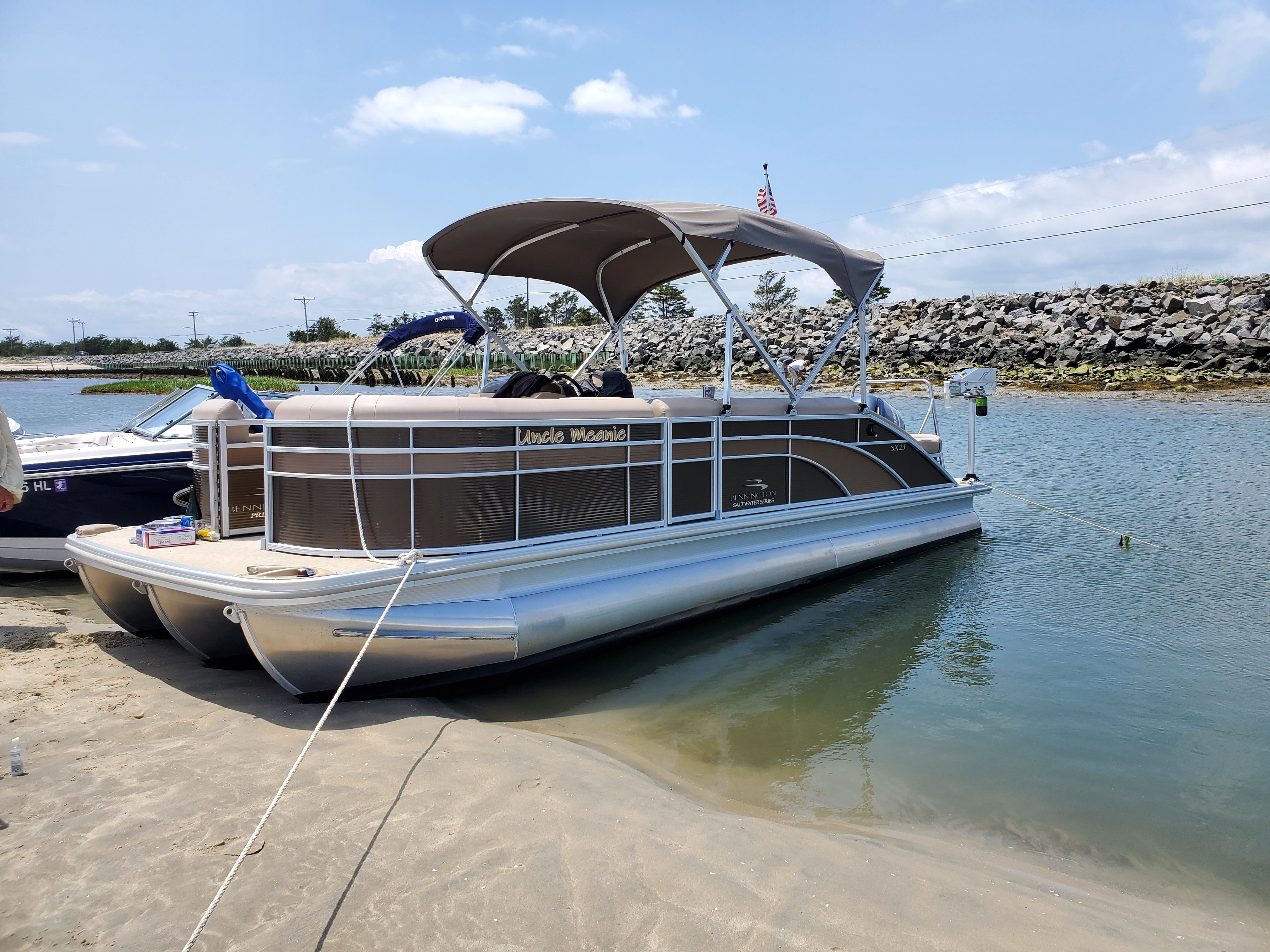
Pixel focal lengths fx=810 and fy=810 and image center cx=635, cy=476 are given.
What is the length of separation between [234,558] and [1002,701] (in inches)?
210

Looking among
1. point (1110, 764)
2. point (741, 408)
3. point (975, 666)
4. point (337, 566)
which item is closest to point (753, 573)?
point (741, 408)

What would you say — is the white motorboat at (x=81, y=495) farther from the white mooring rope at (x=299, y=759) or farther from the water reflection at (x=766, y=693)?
the water reflection at (x=766, y=693)

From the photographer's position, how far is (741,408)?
24.7ft

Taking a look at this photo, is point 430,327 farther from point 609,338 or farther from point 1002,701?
point 1002,701

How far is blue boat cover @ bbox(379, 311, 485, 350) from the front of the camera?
10.1m

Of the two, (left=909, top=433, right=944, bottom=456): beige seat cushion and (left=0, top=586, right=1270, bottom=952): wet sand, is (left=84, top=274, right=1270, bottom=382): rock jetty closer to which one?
(left=909, top=433, right=944, bottom=456): beige seat cushion

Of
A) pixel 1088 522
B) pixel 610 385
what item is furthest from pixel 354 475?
pixel 1088 522

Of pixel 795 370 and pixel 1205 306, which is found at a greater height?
pixel 1205 306

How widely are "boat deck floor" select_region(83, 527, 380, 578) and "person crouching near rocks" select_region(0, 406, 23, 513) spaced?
0.77m

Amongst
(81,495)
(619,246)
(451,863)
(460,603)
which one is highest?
(619,246)

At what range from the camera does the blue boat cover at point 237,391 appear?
6.23 meters

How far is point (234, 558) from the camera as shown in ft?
17.5

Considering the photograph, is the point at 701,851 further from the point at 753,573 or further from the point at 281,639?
the point at 753,573

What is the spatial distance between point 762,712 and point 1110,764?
2091 mm
